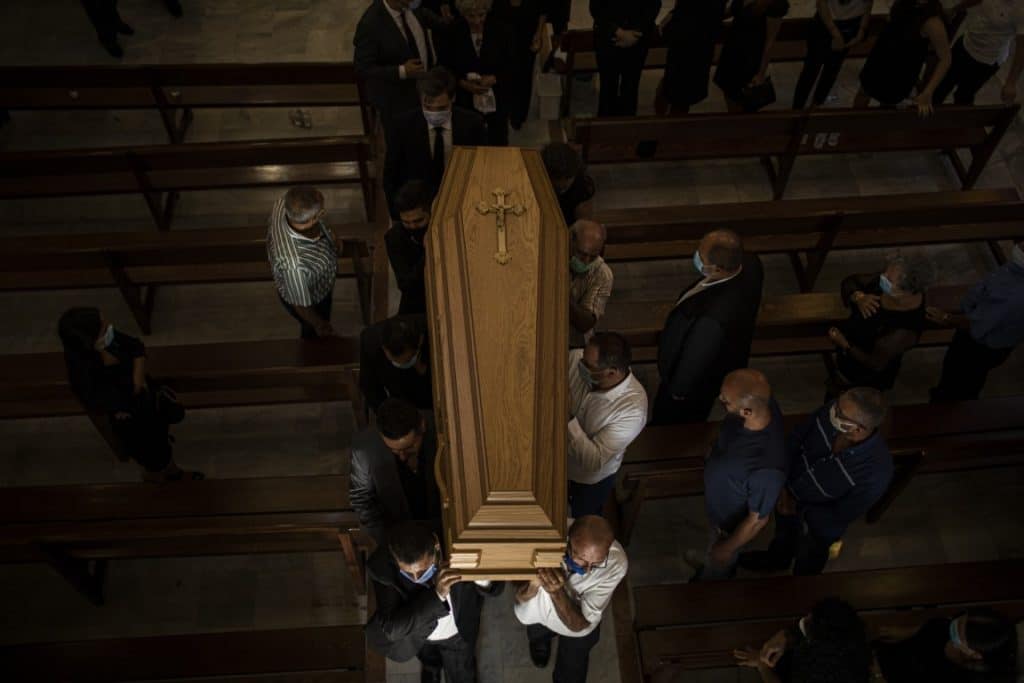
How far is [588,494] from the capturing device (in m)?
3.61

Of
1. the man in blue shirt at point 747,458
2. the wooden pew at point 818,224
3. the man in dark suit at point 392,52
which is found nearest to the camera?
the man in blue shirt at point 747,458

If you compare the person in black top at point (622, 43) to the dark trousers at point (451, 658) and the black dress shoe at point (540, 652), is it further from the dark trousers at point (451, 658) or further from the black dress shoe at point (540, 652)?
the dark trousers at point (451, 658)

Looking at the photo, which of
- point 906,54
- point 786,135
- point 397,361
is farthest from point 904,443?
point 906,54

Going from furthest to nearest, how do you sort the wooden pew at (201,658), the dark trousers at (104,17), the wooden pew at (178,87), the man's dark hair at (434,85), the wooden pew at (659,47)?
the dark trousers at (104,17) < the wooden pew at (659,47) < the wooden pew at (178,87) < the man's dark hair at (434,85) < the wooden pew at (201,658)

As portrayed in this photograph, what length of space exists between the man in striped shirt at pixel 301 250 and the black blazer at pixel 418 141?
57 cm

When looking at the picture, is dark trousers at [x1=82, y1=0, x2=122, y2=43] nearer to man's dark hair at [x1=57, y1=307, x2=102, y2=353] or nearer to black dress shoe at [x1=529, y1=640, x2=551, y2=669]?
man's dark hair at [x1=57, y1=307, x2=102, y2=353]

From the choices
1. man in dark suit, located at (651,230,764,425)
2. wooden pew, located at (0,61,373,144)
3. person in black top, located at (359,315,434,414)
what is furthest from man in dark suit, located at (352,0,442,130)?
man in dark suit, located at (651,230,764,425)

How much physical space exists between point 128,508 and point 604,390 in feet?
7.32

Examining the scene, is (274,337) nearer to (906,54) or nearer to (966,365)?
(966,365)

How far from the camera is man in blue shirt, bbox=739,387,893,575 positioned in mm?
3080

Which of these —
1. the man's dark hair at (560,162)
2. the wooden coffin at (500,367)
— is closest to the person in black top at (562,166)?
the man's dark hair at (560,162)

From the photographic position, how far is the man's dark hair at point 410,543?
265cm

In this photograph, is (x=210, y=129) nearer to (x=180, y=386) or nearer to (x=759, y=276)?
(x=180, y=386)

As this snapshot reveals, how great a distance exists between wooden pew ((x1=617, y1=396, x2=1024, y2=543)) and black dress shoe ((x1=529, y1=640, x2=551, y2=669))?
728 mm
